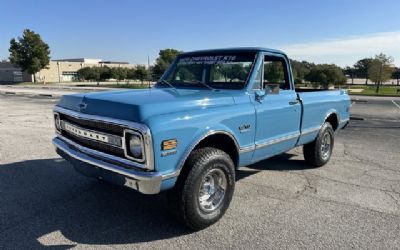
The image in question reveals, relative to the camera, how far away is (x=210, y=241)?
348cm

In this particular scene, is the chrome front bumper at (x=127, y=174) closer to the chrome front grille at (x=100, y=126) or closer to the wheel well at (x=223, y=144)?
the chrome front grille at (x=100, y=126)

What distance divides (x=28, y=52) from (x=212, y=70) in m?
72.5

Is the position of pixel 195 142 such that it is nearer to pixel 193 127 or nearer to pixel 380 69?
pixel 193 127

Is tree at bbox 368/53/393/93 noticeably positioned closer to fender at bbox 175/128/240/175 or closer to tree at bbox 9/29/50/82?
fender at bbox 175/128/240/175

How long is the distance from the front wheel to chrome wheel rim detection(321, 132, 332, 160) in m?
2.87

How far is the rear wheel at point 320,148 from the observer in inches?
233

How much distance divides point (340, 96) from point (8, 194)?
5.78 meters

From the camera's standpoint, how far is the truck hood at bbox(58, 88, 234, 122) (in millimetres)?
3197

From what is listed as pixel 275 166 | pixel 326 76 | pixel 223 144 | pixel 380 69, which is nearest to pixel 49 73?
pixel 326 76

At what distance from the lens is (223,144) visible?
4066mm

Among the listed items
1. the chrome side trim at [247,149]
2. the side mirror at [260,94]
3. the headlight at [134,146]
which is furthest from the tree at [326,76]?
the headlight at [134,146]

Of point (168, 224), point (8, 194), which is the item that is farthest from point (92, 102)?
point (8, 194)

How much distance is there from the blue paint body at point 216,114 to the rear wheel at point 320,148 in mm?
228

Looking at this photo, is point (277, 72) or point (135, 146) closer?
point (135, 146)
